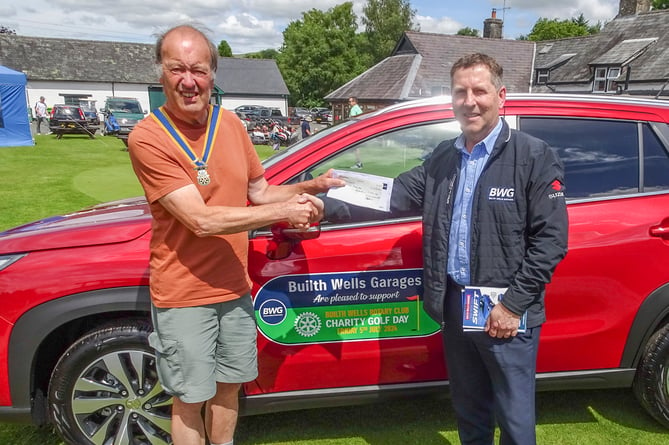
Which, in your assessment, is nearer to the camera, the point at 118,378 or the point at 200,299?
the point at 200,299

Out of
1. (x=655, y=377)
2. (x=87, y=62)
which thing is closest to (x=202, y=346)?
(x=655, y=377)

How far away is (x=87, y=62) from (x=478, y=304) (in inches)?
2158

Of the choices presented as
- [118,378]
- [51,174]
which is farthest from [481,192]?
[51,174]

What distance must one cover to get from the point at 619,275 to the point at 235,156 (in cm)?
199

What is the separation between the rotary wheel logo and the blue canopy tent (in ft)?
67.5

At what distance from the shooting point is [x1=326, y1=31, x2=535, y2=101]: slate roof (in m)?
29.4

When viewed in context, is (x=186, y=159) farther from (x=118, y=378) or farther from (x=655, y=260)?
(x=655, y=260)

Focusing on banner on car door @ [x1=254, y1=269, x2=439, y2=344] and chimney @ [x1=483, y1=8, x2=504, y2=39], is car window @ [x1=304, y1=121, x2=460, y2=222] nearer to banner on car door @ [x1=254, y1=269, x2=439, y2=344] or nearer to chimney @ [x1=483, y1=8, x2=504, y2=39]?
banner on car door @ [x1=254, y1=269, x2=439, y2=344]

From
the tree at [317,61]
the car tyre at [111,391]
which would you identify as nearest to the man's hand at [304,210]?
the car tyre at [111,391]

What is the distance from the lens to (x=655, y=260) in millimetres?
2561

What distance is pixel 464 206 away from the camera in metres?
2.06

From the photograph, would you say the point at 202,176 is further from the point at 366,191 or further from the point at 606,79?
the point at 606,79

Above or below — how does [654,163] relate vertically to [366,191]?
above

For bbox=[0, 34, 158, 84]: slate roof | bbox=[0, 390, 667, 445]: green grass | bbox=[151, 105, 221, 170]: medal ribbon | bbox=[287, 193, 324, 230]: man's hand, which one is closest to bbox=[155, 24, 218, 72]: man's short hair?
bbox=[151, 105, 221, 170]: medal ribbon
